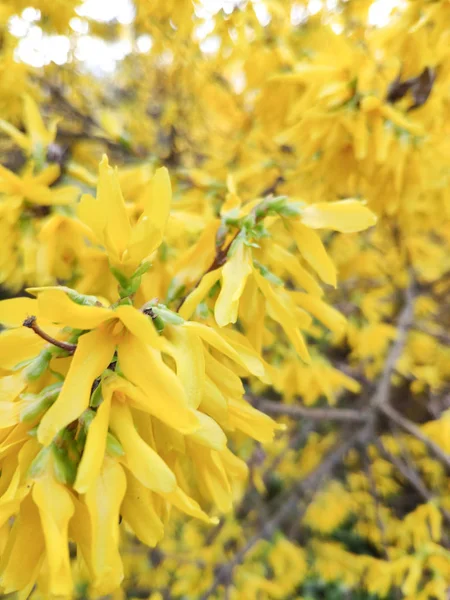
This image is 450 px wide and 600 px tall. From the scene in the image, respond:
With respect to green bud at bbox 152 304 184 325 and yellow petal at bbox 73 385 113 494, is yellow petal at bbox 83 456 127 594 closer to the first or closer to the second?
yellow petal at bbox 73 385 113 494

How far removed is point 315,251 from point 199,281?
8.1 inches

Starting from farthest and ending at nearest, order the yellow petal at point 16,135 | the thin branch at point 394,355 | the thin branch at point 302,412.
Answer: the thin branch at point 394,355
the thin branch at point 302,412
the yellow petal at point 16,135

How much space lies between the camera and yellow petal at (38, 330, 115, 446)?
50 centimetres

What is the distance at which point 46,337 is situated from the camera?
0.55 m

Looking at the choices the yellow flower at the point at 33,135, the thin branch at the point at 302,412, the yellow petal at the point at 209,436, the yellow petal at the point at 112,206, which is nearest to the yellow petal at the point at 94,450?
the yellow petal at the point at 209,436

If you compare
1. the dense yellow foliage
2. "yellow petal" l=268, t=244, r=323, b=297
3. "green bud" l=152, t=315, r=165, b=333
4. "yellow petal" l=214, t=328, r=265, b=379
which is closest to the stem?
the dense yellow foliage

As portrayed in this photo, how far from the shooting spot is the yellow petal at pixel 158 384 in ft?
1.64

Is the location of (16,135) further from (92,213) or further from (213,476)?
(213,476)

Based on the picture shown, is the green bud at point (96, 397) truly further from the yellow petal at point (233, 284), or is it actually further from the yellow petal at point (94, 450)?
the yellow petal at point (233, 284)

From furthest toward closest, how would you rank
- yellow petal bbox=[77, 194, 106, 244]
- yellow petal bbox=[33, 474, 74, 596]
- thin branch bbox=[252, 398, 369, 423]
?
thin branch bbox=[252, 398, 369, 423], yellow petal bbox=[77, 194, 106, 244], yellow petal bbox=[33, 474, 74, 596]

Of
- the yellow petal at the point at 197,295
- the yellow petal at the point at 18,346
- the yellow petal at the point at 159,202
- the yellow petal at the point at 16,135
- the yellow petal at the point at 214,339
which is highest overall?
the yellow petal at the point at 16,135

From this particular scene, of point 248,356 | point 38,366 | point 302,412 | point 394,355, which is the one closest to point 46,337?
point 38,366

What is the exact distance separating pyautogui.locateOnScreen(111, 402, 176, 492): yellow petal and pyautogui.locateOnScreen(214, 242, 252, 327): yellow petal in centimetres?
16

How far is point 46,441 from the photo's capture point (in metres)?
0.50
